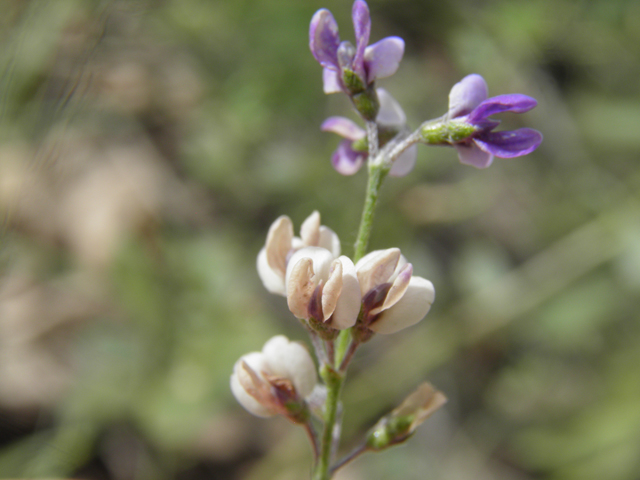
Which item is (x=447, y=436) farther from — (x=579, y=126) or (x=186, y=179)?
(x=186, y=179)

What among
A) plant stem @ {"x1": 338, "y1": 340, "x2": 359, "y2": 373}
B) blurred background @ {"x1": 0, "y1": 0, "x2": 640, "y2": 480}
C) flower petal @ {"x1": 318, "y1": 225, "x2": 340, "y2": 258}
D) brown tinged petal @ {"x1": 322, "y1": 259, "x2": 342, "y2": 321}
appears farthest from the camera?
blurred background @ {"x1": 0, "y1": 0, "x2": 640, "y2": 480}

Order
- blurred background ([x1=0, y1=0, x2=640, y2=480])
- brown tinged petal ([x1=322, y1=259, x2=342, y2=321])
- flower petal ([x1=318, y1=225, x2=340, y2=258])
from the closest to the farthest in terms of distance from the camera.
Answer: brown tinged petal ([x1=322, y1=259, x2=342, y2=321])
flower petal ([x1=318, y1=225, x2=340, y2=258])
blurred background ([x1=0, y1=0, x2=640, y2=480])

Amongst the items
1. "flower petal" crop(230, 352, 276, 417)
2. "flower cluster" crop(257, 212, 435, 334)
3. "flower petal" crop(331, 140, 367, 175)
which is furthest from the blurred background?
"flower cluster" crop(257, 212, 435, 334)

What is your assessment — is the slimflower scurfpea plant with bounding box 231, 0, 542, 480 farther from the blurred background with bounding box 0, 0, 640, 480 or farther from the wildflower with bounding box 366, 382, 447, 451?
the blurred background with bounding box 0, 0, 640, 480

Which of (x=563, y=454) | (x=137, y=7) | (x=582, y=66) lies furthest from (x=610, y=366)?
(x=137, y=7)

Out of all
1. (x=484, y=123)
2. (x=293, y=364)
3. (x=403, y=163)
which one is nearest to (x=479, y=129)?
(x=484, y=123)

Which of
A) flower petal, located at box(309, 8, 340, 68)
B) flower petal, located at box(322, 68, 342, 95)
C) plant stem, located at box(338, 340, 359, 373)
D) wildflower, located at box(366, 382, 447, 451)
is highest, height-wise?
flower petal, located at box(309, 8, 340, 68)
